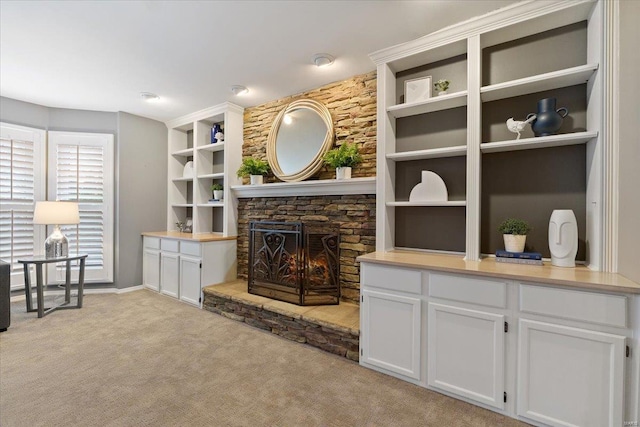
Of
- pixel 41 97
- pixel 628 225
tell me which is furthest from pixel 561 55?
pixel 41 97

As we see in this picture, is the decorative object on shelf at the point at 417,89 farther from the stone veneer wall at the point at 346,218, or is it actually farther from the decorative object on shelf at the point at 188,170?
the decorative object on shelf at the point at 188,170

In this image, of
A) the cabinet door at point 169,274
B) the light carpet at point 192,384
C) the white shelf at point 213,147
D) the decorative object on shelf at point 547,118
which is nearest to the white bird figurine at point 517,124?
the decorative object on shelf at point 547,118

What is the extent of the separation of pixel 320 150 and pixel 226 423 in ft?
8.41

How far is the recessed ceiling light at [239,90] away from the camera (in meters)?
3.51

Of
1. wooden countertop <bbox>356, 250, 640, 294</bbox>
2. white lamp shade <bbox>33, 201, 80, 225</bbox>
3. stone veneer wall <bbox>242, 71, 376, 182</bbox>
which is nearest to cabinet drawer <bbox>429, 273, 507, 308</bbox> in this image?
wooden countertop <bbox>356, 250, 640, 294</bbox>

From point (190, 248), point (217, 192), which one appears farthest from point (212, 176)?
point (190, 248)

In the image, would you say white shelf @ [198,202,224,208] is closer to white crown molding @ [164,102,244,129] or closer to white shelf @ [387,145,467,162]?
white crown molding @ [164,102,244,129]

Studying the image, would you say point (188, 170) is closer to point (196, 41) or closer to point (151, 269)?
point (151, 269)

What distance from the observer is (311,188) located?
3.40m

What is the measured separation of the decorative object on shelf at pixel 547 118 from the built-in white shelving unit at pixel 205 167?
133 inches

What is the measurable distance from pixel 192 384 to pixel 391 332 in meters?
1.50

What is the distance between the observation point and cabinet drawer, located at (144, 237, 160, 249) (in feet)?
14.3

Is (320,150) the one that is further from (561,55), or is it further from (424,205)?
(561,55)

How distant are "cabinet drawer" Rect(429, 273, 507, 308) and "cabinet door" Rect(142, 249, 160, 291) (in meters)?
3.90
